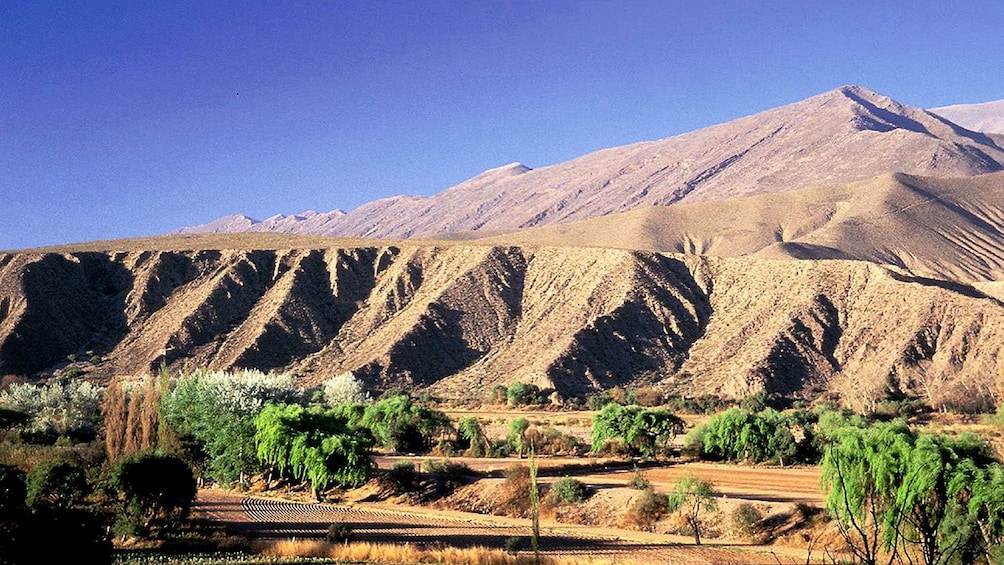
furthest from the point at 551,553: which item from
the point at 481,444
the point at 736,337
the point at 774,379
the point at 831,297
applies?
the point at 831,297

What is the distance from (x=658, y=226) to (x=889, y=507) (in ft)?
404

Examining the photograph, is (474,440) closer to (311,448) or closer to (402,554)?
(311,448)

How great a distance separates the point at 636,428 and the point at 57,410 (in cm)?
3178

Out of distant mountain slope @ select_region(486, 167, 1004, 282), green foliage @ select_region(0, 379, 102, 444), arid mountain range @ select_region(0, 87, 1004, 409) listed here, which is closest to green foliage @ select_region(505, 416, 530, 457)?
arid mountain range @ select_region(0, 87, 1004, 409)

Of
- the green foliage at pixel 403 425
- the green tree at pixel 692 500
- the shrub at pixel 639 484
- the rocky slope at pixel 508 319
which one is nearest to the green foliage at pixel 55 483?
the green tree at pixel 692 500

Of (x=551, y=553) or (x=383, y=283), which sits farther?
(x=383, y=283)

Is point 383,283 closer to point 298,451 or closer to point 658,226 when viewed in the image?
point 298,451

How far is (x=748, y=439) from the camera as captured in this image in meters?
39.3

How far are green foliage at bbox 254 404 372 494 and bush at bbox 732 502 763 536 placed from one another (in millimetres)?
14189

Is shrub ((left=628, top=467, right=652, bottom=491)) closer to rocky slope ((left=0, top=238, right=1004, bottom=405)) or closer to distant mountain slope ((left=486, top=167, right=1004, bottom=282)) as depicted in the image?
rocky slope ((left=0, top=238, right=1004, bottom=405))

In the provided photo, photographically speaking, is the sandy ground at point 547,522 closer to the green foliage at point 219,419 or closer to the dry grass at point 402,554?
the green foliage at point 219,419

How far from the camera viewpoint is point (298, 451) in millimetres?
33156

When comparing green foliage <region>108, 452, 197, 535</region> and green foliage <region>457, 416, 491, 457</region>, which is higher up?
green foliage <region>108, 452, 197, 535</region>

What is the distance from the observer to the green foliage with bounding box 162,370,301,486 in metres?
36.3
